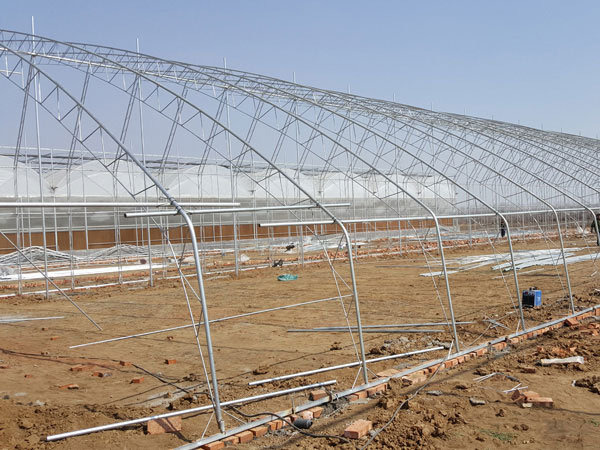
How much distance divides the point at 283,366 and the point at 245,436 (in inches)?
111

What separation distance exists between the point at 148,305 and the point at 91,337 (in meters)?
4.12

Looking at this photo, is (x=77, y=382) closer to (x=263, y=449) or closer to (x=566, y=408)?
(x=263, y=449)

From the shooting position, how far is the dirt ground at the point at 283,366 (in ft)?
20.5

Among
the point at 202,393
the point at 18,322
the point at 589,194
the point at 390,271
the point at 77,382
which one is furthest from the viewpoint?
the point at 589,194

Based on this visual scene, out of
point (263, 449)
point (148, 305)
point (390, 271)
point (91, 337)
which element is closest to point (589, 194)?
point (390, 271)

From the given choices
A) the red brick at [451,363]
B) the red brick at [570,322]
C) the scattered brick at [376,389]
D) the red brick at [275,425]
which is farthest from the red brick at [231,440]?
the red brick at [570,322]

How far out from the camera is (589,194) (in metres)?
38.5

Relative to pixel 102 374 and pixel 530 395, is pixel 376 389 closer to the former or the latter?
pixel 530 395

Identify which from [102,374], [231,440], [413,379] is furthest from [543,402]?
[102,374]

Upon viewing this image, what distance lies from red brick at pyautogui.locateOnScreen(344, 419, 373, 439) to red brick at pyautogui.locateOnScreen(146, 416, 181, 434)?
5.97 ft

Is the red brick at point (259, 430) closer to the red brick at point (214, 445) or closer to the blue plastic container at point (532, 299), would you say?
the red brick at point (214, 445)

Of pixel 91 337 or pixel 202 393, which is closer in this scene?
pixel 202 393

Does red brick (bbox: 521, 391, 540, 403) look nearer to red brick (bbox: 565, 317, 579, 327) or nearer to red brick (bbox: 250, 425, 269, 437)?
red brick (bbox: 250, 425, 269, 437)

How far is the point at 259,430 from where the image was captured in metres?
6.36
